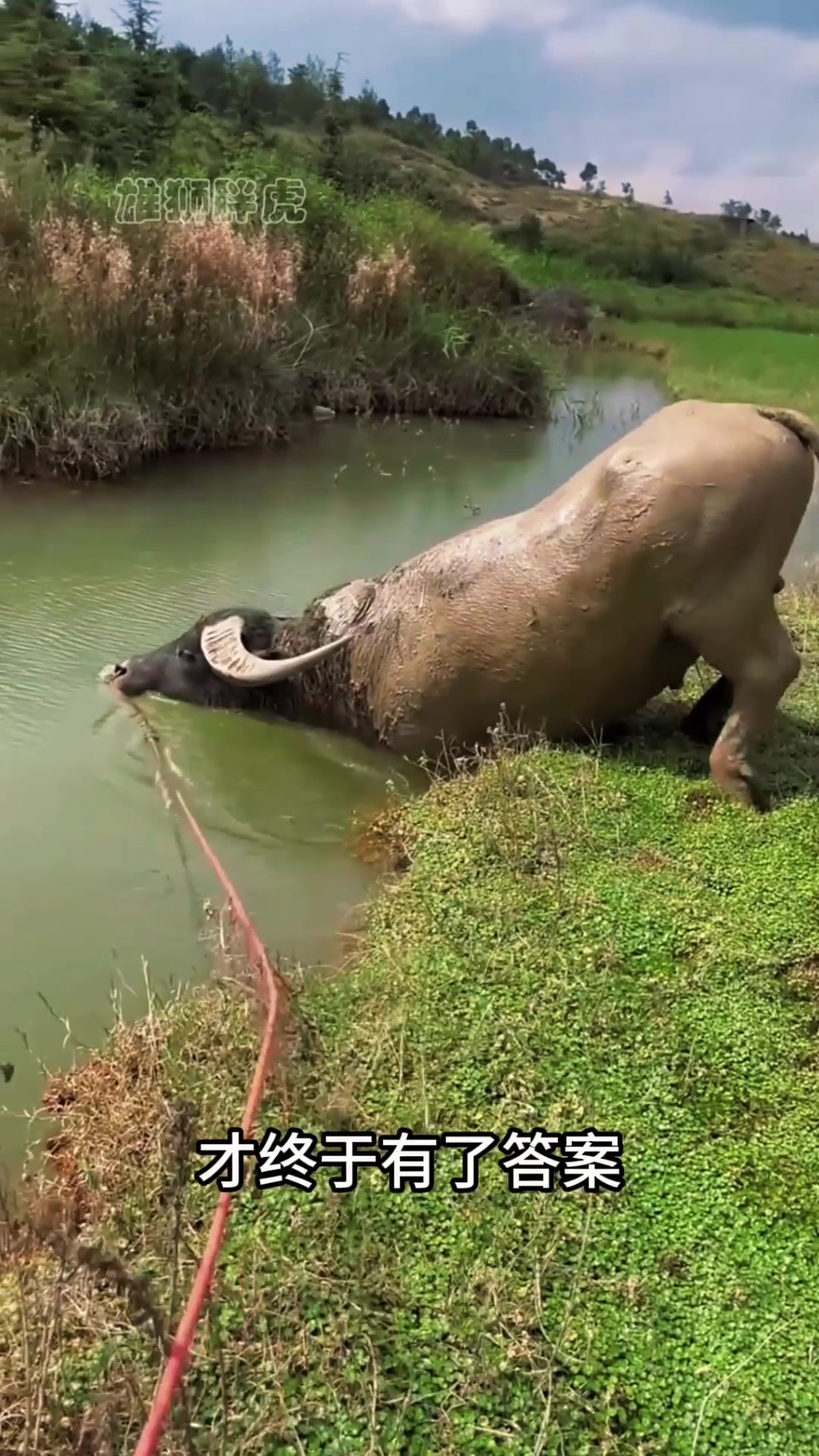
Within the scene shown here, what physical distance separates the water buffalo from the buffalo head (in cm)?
7

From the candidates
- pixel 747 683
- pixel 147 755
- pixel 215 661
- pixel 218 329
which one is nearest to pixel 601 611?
pixel 747 683

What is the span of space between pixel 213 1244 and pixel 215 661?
3684 millimetres

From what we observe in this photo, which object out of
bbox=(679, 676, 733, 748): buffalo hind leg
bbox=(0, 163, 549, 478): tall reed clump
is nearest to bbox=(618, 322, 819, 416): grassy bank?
bbox=(0, 163, 549, 478): tall reed clump

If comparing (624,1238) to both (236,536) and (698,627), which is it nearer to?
(698,627)

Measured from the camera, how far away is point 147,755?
217 inches

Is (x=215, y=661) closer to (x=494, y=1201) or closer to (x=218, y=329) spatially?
(x=494, y=1201)

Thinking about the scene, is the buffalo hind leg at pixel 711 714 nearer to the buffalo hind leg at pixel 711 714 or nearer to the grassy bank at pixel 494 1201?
the buffalo hind leg at pixel 711 714

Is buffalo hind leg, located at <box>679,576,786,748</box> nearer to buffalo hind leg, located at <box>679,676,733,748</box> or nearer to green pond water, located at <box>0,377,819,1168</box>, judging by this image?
buffalo hind leg, located at <box>679,676,733,748</box>

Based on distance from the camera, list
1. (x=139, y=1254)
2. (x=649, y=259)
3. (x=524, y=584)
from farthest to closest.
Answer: (x=649, y=259), (x=524, y=584), (x=139, y=1254)

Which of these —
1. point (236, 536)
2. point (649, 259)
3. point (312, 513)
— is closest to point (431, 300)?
point (312, 513)

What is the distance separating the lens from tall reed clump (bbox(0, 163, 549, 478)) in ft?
31.8

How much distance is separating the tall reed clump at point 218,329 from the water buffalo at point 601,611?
4.90 meters

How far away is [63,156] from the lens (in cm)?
1543

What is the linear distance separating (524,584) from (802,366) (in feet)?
51.3
